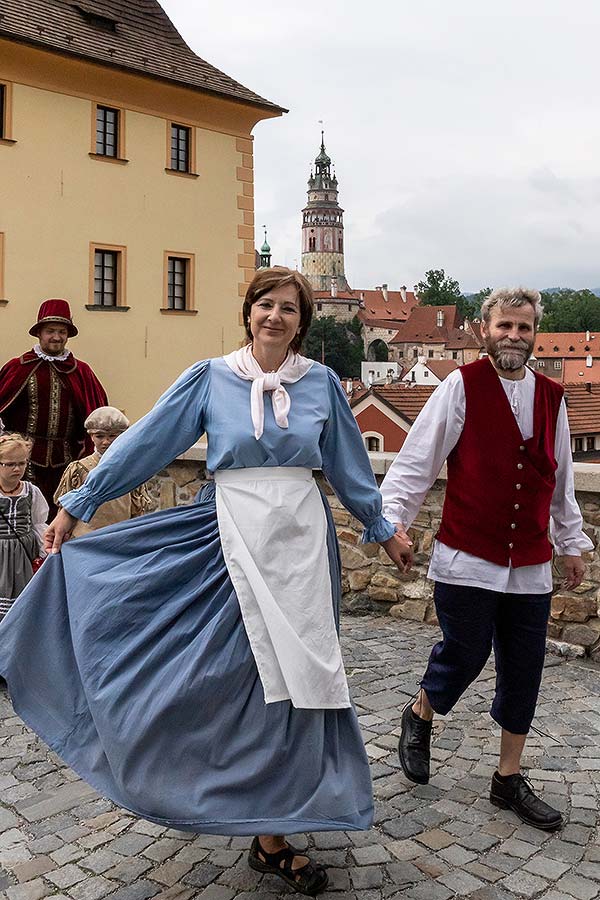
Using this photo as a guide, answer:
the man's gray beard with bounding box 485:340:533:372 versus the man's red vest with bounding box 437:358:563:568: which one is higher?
the man's gray beard with bounding box 485:340:533:372

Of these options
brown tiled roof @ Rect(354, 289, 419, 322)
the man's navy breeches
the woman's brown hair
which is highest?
brown tiled roof @ Rect(354, 289, 419, 322)

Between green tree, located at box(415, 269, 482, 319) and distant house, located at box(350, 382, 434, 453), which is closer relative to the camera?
distant house, located at box(350, 382, 434, 453)

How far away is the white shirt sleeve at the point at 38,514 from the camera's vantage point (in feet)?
18.4

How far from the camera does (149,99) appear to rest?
20344mm

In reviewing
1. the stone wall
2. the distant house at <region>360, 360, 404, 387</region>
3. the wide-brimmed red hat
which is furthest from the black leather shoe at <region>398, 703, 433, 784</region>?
the distant house at <region>360, 360, 404, 387</region>

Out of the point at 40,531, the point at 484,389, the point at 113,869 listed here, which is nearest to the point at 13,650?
the point at 113,869

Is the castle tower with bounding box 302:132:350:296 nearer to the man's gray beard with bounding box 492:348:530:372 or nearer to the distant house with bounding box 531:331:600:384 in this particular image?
the distant house with bounding box 531:331:600:384

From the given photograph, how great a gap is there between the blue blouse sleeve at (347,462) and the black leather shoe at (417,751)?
920 millimetres

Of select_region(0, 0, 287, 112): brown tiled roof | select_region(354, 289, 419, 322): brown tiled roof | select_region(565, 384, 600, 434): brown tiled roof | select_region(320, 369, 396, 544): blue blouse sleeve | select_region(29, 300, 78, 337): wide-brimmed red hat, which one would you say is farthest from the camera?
select_region(354, 289, 419, 322): brown tiled roof

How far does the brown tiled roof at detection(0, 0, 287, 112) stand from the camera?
720 inches

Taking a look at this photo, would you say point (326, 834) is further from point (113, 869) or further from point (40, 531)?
point (40, 531)

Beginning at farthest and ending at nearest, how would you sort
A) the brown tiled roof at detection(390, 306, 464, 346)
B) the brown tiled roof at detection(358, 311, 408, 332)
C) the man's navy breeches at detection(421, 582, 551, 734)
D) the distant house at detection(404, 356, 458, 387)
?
the brown tiled roof at detection(358, 311, 408, 332), the brown tiled roof at detection(390, 306, 464, 346), the distant house at detection(404, 356, 458, 387), the man's navy breeches at detection(421, 582, 551, 734)

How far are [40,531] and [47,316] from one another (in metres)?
1.56

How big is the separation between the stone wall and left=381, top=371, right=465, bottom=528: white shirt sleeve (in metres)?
2.10
